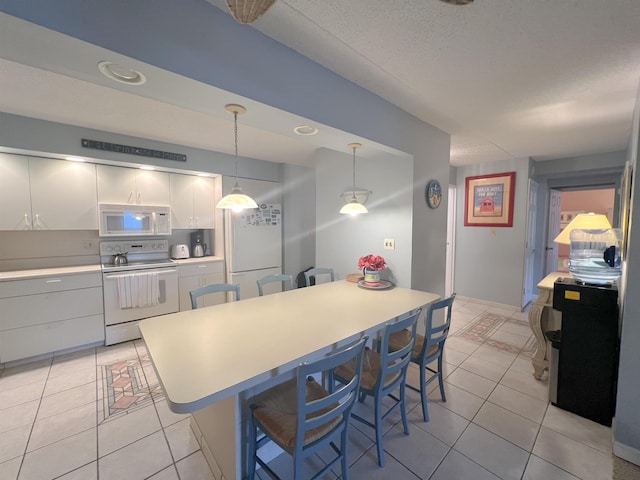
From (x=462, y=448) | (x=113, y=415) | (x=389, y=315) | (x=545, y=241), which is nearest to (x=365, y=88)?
(x=389, y=315)

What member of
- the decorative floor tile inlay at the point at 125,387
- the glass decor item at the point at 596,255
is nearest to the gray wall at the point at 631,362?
the glass decor item at the point at 596,255

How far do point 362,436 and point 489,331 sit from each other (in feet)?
8.59

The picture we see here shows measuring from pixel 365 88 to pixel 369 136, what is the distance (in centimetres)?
35

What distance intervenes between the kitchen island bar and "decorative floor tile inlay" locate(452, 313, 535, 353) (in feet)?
5.73

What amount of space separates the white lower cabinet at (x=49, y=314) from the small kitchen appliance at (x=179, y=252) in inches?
37.7

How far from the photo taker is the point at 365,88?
2107mm

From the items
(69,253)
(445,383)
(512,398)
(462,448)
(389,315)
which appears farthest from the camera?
(69,253)

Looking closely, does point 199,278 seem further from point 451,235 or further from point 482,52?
point 451,235

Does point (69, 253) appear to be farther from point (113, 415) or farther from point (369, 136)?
point (369, 136)

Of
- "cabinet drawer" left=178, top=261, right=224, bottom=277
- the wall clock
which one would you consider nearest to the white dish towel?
"cabinet drawer" left=178, top=261, right=224, bottom=277

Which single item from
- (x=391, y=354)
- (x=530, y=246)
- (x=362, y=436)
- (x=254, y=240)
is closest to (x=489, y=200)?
(x=530, y=246)

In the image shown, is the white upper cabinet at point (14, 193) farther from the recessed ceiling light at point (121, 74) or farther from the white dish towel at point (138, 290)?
the recessed ceiling light at point (121, 74)

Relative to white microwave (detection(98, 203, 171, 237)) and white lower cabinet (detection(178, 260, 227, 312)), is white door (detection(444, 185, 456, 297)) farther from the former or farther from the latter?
white microwave (detection(98, 203, 171, 237))

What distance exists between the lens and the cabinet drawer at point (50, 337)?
8.78 ft
